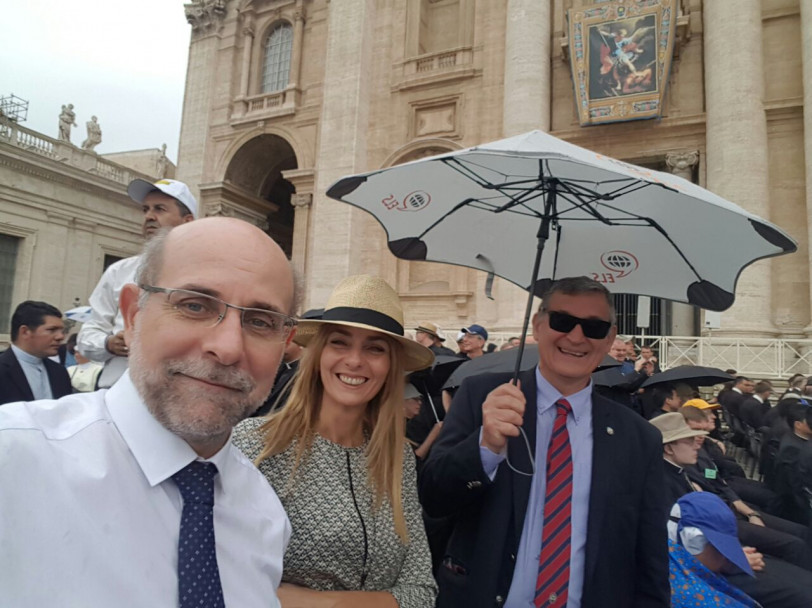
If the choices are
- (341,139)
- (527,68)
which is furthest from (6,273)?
(527,68)

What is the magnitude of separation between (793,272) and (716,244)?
1309cm

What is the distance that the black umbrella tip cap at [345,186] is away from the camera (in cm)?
268

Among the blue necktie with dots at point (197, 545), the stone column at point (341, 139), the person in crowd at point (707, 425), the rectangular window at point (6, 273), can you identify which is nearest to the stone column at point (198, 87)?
the stone column at point (341, 139)

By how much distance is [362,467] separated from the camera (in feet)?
6.47

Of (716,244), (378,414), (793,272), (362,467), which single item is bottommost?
(362,467)

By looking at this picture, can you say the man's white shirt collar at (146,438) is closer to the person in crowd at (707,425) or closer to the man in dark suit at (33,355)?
the man in dark suit at (33,355)

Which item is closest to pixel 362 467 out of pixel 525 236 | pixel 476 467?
pixel 476 467

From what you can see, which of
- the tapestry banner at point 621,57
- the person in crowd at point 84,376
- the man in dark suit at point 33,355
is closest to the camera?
the man in dark suit at point 33,355

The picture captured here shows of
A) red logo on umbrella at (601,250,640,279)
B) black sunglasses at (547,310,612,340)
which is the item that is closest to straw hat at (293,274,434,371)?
black sunglasses at (547,310,612,340)

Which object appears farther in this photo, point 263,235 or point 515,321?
point 515,321

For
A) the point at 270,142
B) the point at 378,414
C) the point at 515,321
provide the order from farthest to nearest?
the point at 270,142, the point at 515,321, the point at 378,414

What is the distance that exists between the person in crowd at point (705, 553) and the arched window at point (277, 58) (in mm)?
21328

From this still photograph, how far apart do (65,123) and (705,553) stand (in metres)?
29.3

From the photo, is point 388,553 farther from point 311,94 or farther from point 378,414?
point 311,94
